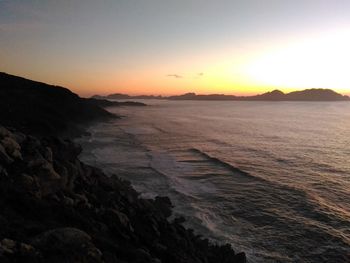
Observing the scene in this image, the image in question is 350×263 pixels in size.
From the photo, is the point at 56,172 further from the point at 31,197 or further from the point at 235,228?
the point at 235,228

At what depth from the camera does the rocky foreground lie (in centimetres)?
986

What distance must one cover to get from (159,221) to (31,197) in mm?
6870

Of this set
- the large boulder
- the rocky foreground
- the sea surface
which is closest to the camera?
the large boulder

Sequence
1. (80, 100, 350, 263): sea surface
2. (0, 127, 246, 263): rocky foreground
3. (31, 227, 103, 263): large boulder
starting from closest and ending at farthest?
(31, 227, 103, 263): large boulder, (0, 127, 246, 263): rocky foreground, (80, 100, 350, 263): sea surface

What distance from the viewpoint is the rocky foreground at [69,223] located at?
32.3 ft

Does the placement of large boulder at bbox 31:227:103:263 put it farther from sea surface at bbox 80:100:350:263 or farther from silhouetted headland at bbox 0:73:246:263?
sea surface at bbox 80:100:350:263

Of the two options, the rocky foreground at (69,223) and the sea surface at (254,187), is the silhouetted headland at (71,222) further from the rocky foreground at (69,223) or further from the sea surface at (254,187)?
the sea surface at (254,187)

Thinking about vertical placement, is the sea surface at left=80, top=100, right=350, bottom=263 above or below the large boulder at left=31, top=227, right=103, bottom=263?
below

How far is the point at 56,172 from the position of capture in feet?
55.7

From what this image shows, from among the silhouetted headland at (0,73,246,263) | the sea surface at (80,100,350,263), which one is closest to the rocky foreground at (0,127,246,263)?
the silhouetted headland at (0,73,246,263)

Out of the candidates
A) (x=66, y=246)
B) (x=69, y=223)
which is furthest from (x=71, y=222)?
(x=66, y=246)

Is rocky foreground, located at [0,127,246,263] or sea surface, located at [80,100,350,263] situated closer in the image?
rocky foreground, located at [0,127,246,263]

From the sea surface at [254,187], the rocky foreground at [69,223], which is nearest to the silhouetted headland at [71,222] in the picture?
the rocky foreground at [69,223]

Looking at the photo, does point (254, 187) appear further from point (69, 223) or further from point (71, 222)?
point (69, 223)
